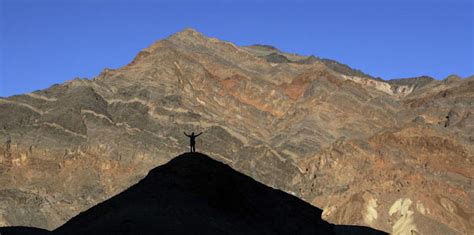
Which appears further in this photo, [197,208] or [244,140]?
[244,140]

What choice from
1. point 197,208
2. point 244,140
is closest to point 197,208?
point 197,208

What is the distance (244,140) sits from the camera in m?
127

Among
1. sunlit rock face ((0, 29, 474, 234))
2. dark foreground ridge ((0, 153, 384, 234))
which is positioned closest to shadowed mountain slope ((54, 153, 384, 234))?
dark foreground ridge ((0, 153, 384, 234))

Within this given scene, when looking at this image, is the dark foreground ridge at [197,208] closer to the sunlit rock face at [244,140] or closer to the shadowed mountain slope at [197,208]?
the shadowed mountain slope at [197,208]

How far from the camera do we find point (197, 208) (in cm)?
3719

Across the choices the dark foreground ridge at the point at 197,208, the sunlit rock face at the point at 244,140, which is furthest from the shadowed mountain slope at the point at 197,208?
the sunlit rock face at the point at 244,140

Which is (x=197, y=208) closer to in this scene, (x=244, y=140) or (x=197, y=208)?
(x=197, y=208)

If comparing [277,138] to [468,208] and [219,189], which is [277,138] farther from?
[219,189]

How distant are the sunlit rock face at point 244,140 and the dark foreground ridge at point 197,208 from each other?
57.5 m

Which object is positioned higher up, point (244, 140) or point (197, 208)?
point (244, 140)

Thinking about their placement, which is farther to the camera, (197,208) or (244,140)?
(244,140)

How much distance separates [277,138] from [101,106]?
27218 mm

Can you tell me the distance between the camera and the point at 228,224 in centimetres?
3766

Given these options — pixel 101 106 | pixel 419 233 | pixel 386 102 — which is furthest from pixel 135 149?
pixel 386 102
